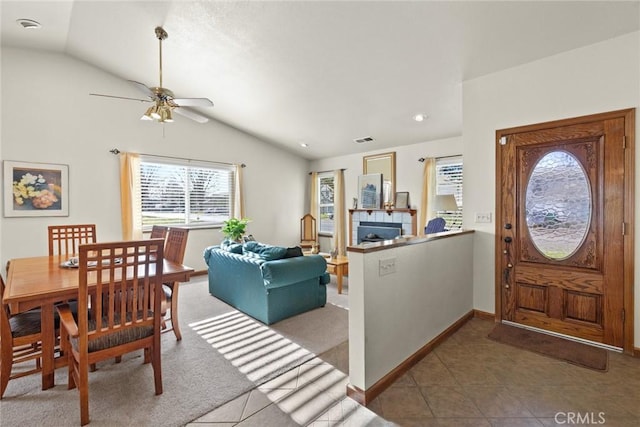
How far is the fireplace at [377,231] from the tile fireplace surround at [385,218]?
0.20 ft

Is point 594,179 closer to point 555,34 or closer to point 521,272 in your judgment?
point 521,272

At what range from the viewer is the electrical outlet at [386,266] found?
1.98 meters

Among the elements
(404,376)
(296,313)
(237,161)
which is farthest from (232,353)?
(237,161)

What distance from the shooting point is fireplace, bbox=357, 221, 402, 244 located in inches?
224

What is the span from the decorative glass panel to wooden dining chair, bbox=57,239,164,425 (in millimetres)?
3350

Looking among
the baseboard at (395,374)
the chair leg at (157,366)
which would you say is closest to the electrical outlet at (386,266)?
the baseboard at (395,374)

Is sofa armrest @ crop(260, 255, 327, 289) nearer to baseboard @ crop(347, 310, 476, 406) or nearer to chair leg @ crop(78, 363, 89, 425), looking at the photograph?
baseboard @ crop(347, 310, 476, 406)

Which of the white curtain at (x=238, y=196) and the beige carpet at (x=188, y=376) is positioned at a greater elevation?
the white curtain at (x=238, y=196)

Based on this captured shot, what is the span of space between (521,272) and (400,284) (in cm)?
171

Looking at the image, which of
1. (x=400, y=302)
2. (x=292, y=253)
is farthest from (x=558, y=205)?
(x=292, y=253)

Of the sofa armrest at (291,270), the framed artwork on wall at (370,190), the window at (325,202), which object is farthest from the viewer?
the window at (325,202)

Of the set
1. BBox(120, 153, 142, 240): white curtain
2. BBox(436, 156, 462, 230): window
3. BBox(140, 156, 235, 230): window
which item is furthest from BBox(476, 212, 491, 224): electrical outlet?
BBox(120, 153, 142, 240): white curtain

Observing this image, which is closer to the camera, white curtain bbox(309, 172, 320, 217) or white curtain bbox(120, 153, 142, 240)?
white curtain bbox(120, 153, 142, 240)

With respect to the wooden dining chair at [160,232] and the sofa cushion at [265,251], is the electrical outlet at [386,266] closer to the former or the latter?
the sofa cushion at [265,251]
